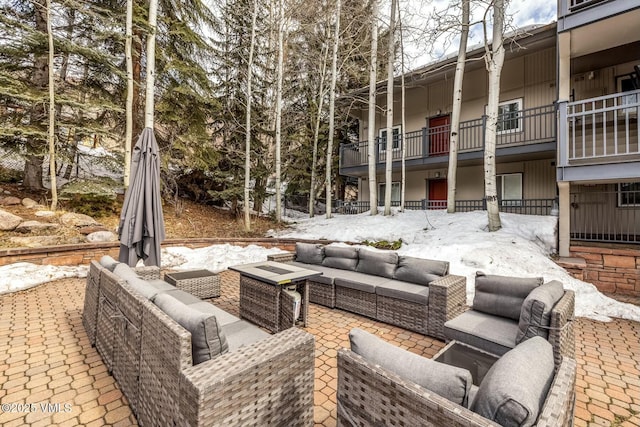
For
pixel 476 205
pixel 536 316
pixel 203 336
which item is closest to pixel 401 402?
pixel 203 336

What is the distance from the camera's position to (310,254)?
18.2 feet

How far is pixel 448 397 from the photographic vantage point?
130cm

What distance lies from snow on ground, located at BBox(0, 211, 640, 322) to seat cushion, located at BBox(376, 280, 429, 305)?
5.12 feet

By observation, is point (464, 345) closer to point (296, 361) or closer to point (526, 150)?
point (296, 361)

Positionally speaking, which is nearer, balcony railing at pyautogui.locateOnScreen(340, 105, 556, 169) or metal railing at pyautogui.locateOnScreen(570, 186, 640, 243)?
metal railing at pyautogui.locateOnScreen(570, 186, 640, 243)

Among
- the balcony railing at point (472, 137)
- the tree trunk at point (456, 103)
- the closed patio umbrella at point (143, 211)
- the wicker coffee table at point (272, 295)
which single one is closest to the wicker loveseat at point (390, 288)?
the wicker coffee table at point (272, 295)

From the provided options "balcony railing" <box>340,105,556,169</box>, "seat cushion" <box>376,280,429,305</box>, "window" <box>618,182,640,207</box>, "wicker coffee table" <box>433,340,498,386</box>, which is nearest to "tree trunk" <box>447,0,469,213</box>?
"balcony railing" <box>340,105,556,169</box>

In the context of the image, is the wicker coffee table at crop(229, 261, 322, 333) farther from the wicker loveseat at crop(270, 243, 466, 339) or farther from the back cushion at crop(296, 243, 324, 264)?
the back cushion at crop(296, 243, 324, 264)

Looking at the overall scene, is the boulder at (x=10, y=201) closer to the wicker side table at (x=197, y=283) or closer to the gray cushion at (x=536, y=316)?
the wicker side table at (x=197, y=283)

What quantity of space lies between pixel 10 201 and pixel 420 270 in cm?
991

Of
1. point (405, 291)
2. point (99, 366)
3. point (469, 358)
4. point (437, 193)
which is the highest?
point (437, 193)

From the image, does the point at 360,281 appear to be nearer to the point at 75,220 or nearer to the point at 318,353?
the point at 318,353

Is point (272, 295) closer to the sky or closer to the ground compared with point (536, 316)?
closer to the ground

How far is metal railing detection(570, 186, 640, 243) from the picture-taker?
7445 mm
